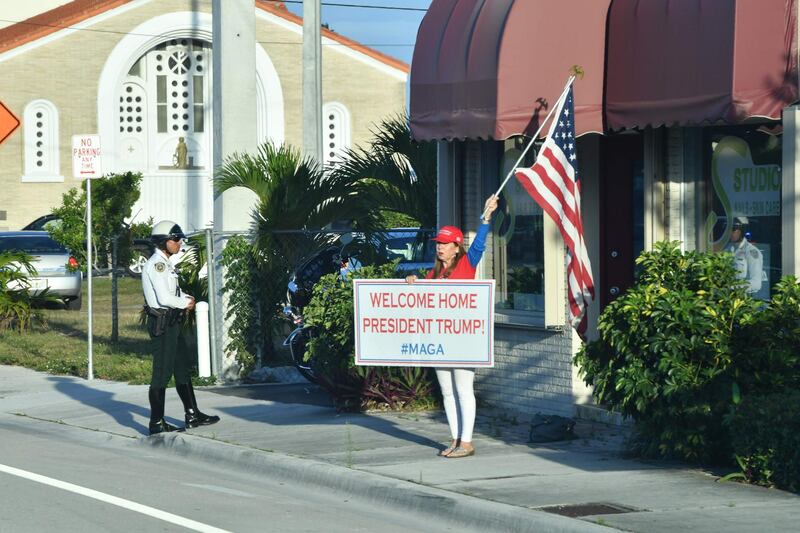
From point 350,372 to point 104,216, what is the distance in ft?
30.3

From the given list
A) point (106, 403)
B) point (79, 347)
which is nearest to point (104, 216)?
point (79, 347)

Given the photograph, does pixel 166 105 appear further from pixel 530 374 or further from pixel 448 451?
pixel 448 451

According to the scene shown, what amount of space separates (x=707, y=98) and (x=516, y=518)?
4.17 meters

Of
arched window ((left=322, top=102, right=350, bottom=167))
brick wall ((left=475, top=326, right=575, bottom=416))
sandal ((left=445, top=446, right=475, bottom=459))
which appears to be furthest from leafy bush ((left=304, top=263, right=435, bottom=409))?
arched window ((left=322, top=102, right=350, bottom=167))

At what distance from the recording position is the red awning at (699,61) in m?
10.7

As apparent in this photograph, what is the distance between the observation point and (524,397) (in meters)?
13.3

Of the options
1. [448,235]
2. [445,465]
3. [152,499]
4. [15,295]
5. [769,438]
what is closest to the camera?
[769,438]

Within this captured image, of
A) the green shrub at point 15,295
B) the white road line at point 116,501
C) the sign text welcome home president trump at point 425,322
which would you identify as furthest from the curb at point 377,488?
the green shrub at point 15,295

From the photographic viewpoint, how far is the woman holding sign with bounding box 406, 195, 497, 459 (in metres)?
10.7

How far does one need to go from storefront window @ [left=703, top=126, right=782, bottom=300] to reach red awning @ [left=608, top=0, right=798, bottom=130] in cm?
58

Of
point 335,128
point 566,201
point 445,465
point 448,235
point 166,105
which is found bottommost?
point 445,465

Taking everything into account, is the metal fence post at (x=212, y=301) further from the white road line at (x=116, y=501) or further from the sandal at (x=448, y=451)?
the sandal at (x=448, y=451)

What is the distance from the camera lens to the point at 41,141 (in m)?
45.5

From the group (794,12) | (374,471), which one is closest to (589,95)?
(794,12)
